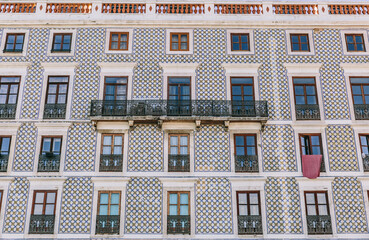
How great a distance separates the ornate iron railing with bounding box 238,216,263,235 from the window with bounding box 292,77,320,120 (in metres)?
5.01

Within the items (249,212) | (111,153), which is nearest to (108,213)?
(111,153)

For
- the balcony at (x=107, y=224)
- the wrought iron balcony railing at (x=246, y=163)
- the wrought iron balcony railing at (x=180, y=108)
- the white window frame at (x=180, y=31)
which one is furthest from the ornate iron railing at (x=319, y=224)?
the white window frame at (x=180, y=31)

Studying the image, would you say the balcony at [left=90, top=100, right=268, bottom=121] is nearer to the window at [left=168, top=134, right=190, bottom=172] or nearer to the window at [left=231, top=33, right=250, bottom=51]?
the window at [left=168, top=134, right=190, bottom=172]

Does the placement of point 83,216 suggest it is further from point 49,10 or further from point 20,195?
point 49,10

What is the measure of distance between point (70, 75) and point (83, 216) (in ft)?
21.5

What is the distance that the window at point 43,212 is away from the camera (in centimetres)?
1686

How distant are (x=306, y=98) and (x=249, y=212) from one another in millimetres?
5977

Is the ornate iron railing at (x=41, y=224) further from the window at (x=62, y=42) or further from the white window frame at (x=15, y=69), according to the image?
the window at (x=62, y=42)

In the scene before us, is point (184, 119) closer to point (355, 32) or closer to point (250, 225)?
point (250, 225)

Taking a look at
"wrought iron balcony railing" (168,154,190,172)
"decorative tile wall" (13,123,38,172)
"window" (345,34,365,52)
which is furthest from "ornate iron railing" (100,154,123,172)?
"window" (345,34,365,52)

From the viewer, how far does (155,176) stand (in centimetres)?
1764

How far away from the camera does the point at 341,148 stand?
1820cm

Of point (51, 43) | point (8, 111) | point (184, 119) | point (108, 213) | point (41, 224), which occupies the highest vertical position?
point (51, 43)

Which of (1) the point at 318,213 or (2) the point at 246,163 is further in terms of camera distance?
(2) the point at 246,163
